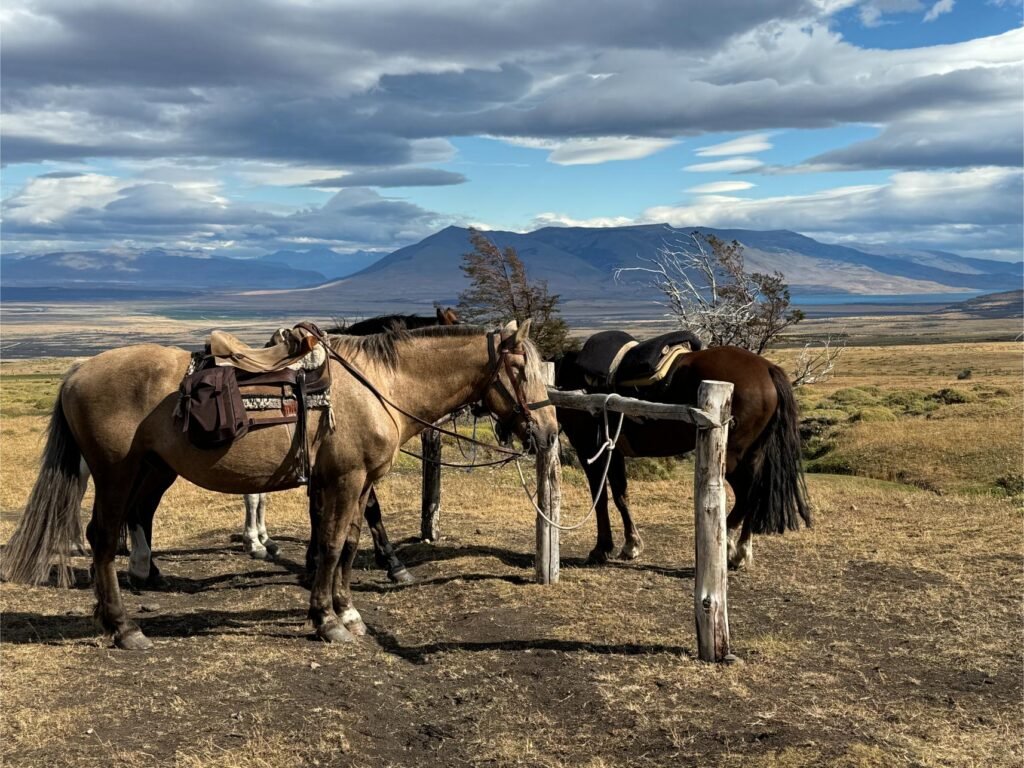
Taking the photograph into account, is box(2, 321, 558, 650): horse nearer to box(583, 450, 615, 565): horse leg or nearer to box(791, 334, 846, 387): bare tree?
box(583, 450, 615, 565): horse leg

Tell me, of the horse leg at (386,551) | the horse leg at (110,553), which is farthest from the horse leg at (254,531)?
the horse leg at (110,553)

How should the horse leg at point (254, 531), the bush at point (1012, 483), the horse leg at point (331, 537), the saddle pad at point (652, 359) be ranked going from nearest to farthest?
1. the horse leg at point (331, 537)
2. the saddle pad at point (652, 359)
3. the horse leg at point (254, 531)
4. the bush at point (1012, 483)

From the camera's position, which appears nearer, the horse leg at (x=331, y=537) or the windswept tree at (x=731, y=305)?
the horse leg at (x=331, y=537)

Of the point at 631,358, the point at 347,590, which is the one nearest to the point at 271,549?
the point at 347,590

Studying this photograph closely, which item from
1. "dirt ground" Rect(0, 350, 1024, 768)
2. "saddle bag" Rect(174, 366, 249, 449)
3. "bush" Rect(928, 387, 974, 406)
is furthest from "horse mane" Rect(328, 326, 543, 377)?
"bush" Rect(928, 387, 974, 406)

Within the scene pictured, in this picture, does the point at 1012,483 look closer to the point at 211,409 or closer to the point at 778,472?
the point at 778,472

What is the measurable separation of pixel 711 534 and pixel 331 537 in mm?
2871

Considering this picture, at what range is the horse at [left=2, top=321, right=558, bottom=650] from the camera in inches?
248

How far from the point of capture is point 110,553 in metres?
6.50

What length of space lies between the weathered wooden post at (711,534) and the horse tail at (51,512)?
191 inches

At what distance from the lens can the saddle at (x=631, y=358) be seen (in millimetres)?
8602

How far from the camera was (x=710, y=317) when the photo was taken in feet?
62.7

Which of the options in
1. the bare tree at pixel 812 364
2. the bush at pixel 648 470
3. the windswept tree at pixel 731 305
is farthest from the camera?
the windswept tree at pixel 731 305

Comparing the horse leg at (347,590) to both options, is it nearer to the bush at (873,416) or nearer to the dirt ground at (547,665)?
the dirt ground at (547,665)
